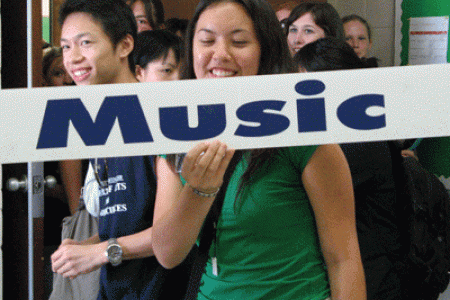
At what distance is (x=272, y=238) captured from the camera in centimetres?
98

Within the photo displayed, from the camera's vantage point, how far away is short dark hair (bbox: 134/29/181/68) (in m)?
1.93

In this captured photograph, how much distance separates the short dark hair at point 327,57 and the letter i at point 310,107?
2.29ft

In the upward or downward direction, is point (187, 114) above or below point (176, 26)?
below

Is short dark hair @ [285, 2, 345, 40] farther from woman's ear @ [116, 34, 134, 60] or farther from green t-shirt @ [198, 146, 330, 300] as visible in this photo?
green t-shirt @ [198, 146, 330, 300]

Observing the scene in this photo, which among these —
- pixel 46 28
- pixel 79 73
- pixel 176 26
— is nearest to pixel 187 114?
pixel 79 73

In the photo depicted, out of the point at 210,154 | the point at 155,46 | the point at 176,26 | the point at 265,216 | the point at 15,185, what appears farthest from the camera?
the point at 176,26

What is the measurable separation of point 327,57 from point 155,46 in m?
0.70

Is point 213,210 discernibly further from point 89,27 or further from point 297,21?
point 297,21

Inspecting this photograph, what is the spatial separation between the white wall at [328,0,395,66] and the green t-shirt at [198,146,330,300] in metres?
3.05

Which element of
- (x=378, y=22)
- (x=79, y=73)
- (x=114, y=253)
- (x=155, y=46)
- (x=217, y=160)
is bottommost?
(x=114, y=253)

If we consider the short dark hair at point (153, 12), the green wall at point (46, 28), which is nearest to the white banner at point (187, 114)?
the short dark hair at point (153, 12)

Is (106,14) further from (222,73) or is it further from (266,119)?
(266,119)

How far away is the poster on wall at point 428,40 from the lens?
11.6ft

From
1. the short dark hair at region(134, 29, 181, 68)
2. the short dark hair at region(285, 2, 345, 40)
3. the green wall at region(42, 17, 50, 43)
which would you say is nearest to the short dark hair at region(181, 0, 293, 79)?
the short dark hair at region(134, 29, 181, 68)
